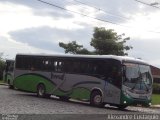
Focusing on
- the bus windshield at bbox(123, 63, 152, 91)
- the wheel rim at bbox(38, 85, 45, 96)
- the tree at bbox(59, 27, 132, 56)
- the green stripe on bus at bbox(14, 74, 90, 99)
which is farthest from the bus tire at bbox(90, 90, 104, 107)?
the tree at bbox(59, 27, 132, 56)

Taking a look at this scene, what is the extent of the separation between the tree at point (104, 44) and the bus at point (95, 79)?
92.6ft

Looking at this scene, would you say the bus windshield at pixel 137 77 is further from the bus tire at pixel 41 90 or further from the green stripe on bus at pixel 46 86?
the bus tire at pixel 41 90

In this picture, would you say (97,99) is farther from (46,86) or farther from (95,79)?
(46,86)

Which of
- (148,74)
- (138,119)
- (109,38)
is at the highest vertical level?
(109,38)

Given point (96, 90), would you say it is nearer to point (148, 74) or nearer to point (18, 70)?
point (148, 74)

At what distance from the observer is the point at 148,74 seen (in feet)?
95.3

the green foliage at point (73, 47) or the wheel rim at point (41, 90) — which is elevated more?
the green foliage at point (73, 47)

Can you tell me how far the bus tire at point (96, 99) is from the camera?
28.6 metres

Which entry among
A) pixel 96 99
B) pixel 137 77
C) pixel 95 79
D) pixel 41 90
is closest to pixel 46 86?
pixel 41 90

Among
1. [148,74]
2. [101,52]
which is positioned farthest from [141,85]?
[101,52]

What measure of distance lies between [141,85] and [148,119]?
A: 25.1ft

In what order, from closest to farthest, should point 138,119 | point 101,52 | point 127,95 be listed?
→ 1. point 138,119
2. point 127,95
3. point 101,52

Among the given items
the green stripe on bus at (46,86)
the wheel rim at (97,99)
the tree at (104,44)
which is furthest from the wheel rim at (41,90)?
the tree at (104,44)

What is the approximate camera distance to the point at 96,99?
29.0m
